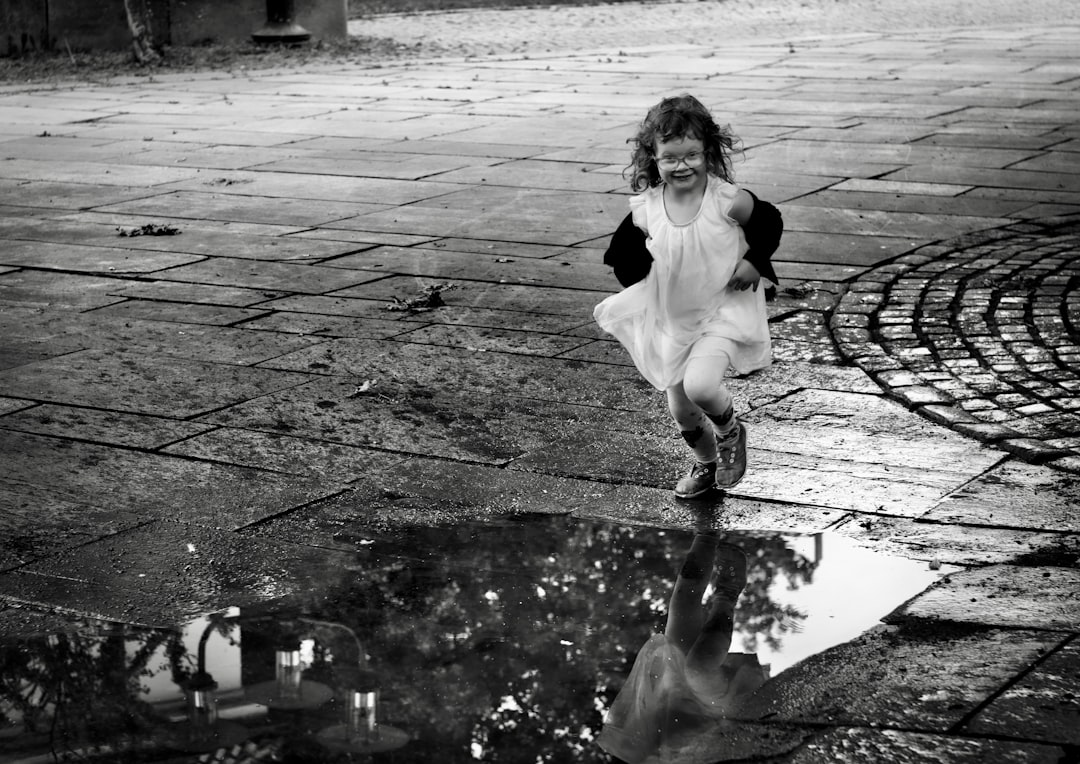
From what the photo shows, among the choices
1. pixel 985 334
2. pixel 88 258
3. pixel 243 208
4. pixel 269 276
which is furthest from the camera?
pixel 243 208

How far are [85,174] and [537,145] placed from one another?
11.1 ft

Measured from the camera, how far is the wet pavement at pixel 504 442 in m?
3.23

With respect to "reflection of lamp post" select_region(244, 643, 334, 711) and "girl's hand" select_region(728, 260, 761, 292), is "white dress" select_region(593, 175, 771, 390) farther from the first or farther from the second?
"reflection of lamp post" select_region(244, 643, 334, 711)

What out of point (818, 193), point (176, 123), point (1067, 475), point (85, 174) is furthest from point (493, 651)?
point (176, 123)

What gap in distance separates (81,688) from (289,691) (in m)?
0.46

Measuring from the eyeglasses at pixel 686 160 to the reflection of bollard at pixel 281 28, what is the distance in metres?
16.4

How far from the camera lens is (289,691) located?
3.20 meters

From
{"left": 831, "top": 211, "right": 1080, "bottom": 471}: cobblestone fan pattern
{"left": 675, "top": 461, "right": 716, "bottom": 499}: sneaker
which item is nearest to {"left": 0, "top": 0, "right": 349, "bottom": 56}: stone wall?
{"left": 831, "top": 211, "right": 1080, "bottom": 471}: cobblestone fan pattern

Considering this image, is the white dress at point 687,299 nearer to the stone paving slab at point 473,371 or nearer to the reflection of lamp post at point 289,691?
the stone paving slab at point 473,371

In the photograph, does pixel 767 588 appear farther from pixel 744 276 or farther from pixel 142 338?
pixel 142 338

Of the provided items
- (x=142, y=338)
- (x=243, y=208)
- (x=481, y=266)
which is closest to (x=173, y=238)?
(x=243, y=208)

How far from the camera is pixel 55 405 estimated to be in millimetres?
5316

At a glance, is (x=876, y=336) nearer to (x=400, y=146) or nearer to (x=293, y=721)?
(x=293, y=721)

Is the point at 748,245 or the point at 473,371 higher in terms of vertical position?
the point at 748,245
